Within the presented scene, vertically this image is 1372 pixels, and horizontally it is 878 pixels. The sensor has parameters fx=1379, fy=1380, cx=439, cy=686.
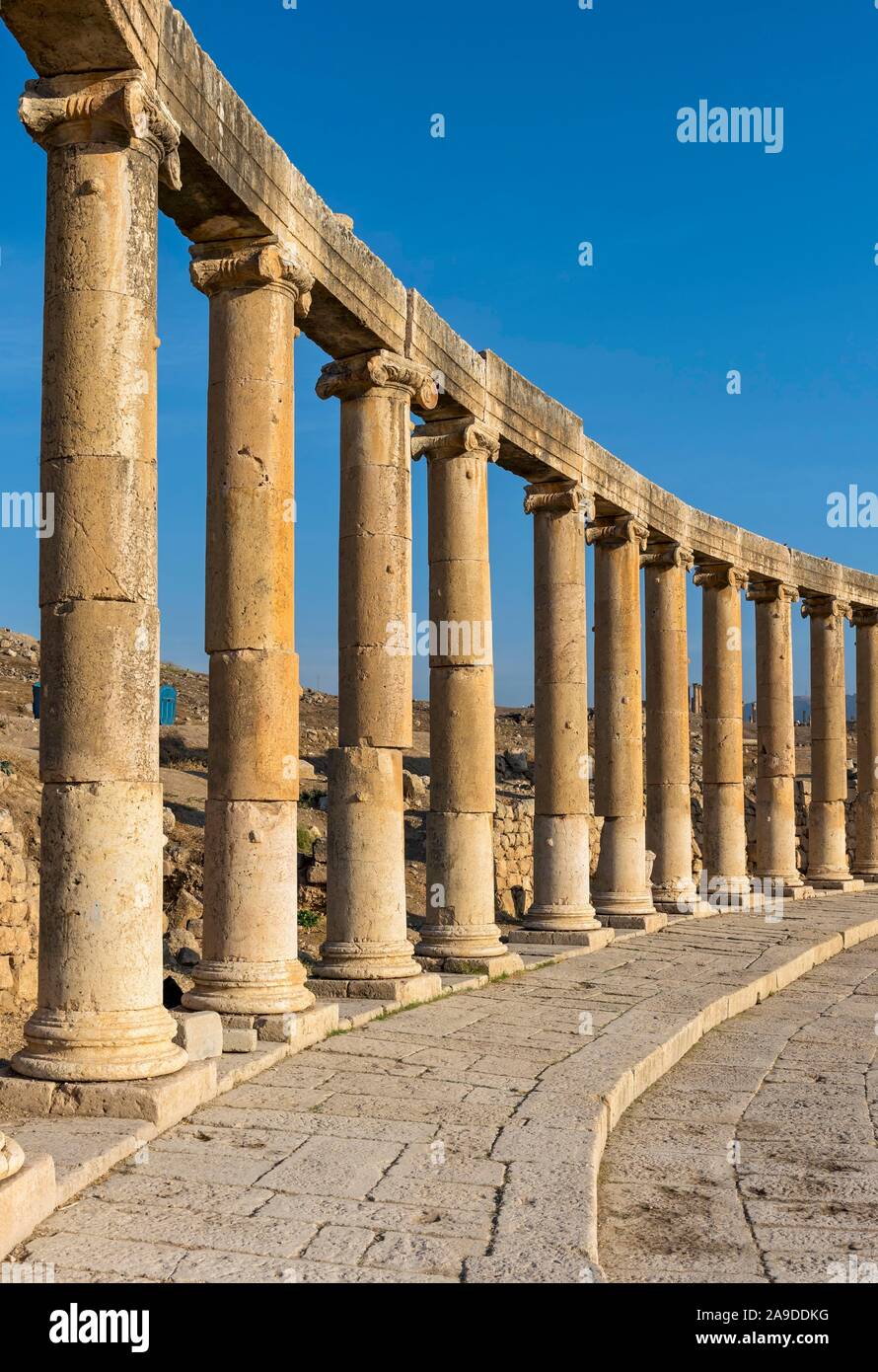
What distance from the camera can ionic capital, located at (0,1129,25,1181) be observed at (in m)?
7.03

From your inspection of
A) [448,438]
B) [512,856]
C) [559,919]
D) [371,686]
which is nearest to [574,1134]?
[371,686]

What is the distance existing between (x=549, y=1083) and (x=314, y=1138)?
2.54 meters

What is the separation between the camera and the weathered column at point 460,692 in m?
17.9

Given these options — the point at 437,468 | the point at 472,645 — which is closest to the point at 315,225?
the point at 437,468

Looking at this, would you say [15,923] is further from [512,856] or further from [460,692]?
[512,856]

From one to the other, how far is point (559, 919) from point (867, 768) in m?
16.5

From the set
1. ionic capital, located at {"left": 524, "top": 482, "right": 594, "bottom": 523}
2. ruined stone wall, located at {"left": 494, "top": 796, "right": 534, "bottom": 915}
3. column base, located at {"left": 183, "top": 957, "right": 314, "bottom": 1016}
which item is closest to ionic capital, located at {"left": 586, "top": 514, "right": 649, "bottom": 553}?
ionic capital, located at {"left": 524, "top": 482, "right": 594, "bottom": 523}

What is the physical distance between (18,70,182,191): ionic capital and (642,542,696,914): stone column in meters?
18.4

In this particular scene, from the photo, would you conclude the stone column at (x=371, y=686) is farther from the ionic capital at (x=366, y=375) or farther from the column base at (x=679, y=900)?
the column base at (x=679, y=900)

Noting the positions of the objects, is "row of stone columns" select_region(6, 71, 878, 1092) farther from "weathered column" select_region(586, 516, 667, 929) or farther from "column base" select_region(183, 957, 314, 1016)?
"weathered column" select_region(586, 516, 667, 929)

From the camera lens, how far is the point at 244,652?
42.4ft

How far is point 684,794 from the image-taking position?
88.7ft

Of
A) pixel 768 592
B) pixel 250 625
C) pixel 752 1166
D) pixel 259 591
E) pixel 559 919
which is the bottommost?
pixel 752 1166

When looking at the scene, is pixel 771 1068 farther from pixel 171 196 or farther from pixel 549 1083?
pixel 171 196
